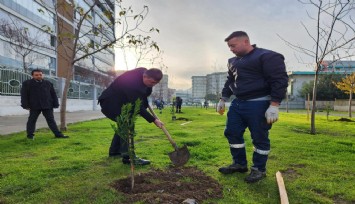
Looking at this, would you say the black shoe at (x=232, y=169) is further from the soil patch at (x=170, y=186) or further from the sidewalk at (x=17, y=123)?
the sidewalk at (x=17, y=123)

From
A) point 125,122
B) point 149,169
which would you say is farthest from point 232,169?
point 125,122

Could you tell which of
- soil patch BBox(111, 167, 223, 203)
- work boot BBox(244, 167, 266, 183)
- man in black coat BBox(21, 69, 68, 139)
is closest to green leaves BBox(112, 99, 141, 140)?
soil patch BBox(111, 167, 223, 203)

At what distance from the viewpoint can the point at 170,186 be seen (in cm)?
347

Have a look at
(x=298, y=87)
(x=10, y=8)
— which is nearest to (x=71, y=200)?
(x=10, y=8)

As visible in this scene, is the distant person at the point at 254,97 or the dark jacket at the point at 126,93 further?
the dark jacket at the point at 126,93

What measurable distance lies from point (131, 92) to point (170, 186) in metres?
1.62

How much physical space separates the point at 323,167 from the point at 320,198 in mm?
1500

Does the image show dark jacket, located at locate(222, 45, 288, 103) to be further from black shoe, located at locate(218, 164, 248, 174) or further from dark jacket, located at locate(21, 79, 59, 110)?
dark jacket, located at locate(21, 79, 59, 110)

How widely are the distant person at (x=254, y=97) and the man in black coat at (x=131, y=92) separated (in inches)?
42.7

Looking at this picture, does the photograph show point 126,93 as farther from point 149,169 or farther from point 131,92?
point 149,169

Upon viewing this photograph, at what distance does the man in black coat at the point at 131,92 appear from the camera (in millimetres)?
4398

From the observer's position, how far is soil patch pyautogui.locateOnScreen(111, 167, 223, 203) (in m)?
3.04

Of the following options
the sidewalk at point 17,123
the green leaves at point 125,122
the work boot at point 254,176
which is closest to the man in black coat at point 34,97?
the sidewalk at point 17,123

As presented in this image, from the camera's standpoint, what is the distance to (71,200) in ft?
10.2
